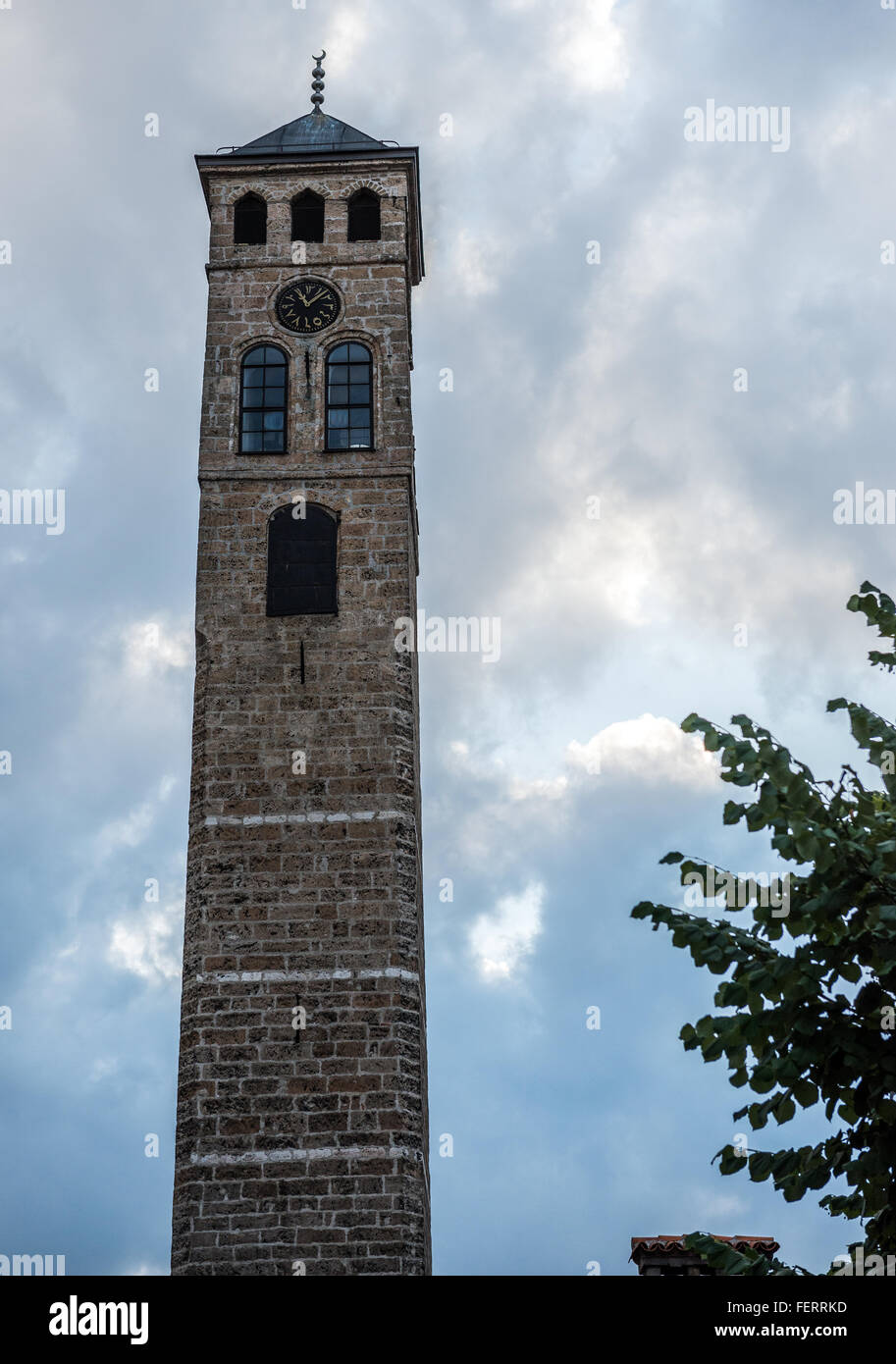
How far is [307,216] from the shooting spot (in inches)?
1059

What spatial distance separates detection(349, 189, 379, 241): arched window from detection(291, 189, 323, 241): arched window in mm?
524

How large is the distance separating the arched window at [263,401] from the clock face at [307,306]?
56 cm

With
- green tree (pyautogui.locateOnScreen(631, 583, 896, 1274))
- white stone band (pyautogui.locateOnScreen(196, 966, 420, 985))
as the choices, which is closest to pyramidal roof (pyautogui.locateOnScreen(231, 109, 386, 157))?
white stone band (pyautogui.locateOnScreen(196, 966, 420, 985))

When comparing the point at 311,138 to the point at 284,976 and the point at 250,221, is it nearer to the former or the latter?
the point at 250,221

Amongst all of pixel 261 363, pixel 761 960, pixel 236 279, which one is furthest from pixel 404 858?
pixel 761 960

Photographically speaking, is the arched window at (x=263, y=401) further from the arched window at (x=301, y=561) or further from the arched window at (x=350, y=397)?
the arched window at (x=301, y=561)

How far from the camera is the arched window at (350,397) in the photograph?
24.8 metres

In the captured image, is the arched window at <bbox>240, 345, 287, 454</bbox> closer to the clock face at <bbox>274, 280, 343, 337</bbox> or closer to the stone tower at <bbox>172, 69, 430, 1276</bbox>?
the stone tower at <bbox>172, 69, 430, 1276</bbox>

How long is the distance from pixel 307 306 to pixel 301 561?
467cm

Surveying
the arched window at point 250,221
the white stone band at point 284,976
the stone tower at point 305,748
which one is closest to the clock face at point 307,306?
the stone tower at point 305,748

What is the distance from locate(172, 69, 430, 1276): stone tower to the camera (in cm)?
2008
